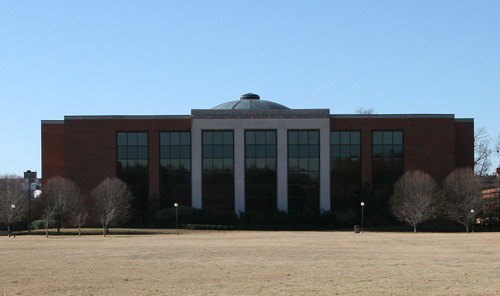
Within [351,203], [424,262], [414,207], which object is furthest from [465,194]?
[424,262]

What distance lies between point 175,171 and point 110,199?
10.3 meters

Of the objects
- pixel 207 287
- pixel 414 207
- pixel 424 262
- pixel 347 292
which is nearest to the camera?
pixel 347 292

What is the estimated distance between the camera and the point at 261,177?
85188 millimetres

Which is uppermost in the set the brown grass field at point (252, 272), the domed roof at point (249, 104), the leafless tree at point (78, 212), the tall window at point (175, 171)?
the domed roof at point (249, 104)

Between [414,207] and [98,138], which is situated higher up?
[98,138]

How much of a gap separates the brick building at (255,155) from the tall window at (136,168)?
0.38ft

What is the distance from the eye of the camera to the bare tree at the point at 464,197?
75250 millimetres

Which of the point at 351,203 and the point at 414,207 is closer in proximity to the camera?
the point at 414,207

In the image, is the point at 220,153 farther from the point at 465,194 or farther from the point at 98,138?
the point at 465,194

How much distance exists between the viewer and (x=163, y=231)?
7606 cm

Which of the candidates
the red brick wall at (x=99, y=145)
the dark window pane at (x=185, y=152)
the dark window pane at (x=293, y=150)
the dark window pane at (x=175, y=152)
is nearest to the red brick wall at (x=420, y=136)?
the dark window pane at (x=293, y=150)

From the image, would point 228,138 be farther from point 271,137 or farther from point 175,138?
point 175,138

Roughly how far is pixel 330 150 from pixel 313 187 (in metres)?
4.76

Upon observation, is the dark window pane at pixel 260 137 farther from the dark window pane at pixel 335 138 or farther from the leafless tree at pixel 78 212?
the leafless tree at pixel 78 212
